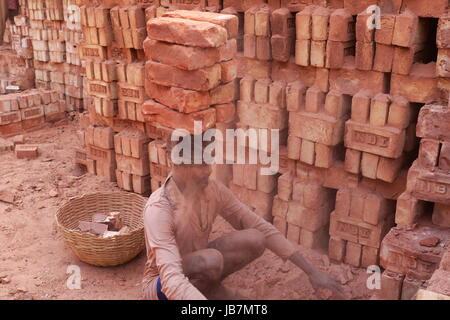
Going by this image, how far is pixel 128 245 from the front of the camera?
4.66 metres

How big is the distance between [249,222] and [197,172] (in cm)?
69

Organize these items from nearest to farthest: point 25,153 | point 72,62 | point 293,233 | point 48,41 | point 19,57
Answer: point 293,233
point 25,153
point 72,62
point 48,41
point 19,57

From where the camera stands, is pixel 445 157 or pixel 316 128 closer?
pixel 445 157

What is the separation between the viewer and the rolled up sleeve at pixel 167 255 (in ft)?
10.3

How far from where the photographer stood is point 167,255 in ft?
10.8

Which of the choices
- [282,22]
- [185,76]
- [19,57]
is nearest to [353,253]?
[282,22]

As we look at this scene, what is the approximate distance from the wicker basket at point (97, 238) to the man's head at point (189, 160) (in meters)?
1.36

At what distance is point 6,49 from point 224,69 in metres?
9.40

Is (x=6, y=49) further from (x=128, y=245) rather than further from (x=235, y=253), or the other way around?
(x=235, y=253)

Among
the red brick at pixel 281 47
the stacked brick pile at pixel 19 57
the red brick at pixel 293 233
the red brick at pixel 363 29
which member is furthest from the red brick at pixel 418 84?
the stacked brick pile at pixel 19 57

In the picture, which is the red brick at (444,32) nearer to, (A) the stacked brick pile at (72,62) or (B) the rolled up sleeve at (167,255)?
(B) the rolled up sleeve at (167,255)

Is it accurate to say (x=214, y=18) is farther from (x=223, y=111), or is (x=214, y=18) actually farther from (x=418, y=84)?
(x=418, y=84)

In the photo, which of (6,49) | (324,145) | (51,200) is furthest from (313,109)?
(6,49)

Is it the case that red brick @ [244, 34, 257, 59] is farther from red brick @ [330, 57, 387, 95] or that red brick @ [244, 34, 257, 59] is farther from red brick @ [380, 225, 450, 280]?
red brick @ [380, 225, 450, 280]
